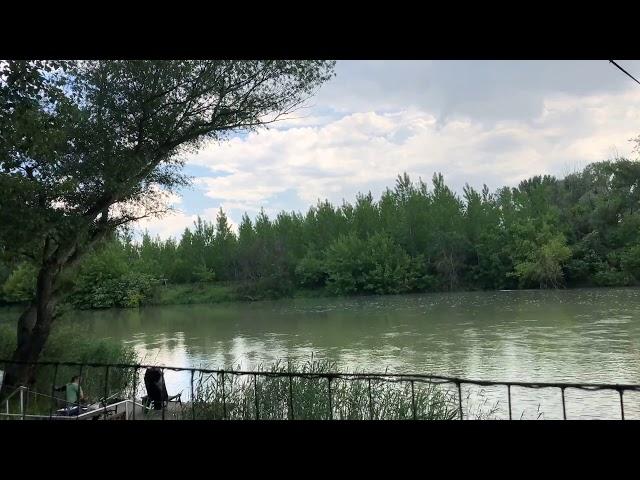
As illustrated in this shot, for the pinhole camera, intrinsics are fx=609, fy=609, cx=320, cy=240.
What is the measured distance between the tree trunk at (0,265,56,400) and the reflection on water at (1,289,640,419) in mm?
3259

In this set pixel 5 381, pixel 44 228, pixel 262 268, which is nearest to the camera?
pixel 44 228

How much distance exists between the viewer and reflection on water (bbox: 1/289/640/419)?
11.6 metres

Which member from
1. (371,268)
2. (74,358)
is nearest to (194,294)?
(371,268)

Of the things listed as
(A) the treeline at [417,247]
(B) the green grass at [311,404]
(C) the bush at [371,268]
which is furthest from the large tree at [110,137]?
(C) the bush at [371,268]

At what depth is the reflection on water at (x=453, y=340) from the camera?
37.9 feet

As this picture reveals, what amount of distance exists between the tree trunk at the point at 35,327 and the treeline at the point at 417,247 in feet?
86.3

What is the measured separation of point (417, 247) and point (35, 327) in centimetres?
3908

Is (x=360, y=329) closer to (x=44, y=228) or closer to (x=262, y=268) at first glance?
(x=44, y=228)

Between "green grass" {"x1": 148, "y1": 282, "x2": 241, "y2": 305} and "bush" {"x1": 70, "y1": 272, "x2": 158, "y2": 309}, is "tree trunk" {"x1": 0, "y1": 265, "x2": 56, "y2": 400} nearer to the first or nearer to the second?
"bush" {"x1": 70, "y1": 272, "x2": 158, "y2": 309}

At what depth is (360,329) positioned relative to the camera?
20656 millimetres

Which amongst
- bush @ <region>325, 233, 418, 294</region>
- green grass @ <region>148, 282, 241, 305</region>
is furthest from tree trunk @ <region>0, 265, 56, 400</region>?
bush @ <region>325, 233, 418, 294</region>

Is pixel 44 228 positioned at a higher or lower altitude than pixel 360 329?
higher
